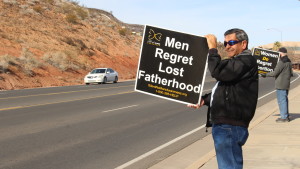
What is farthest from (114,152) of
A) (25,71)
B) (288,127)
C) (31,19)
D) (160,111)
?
(31,19)

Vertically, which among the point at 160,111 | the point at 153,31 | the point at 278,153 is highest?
the point at 153,31

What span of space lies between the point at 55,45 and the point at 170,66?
157 ft

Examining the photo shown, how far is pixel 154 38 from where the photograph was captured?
18.1ft

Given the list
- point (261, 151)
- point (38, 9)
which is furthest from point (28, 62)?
point (261, 151)

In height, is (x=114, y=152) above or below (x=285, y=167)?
below

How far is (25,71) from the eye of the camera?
38.8 metres

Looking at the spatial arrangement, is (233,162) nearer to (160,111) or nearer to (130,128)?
(130,128)

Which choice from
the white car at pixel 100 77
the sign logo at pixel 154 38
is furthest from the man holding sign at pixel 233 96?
the white car at pixel 100 77

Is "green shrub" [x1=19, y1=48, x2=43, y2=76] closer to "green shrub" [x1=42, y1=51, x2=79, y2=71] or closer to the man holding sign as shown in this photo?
"green shrub" [x1=42, y1=51, x2=79, y2=71]

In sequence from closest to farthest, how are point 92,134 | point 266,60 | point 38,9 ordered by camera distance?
point 92,134 < point 266,60 < point 38,9

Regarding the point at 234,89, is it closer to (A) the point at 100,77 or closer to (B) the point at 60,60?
(A) the point at 100,77

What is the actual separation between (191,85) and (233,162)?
140 centimetres

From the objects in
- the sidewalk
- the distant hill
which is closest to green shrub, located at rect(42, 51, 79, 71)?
the distant hill

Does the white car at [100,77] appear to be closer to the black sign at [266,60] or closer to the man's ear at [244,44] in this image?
the black sign at [266,60]
